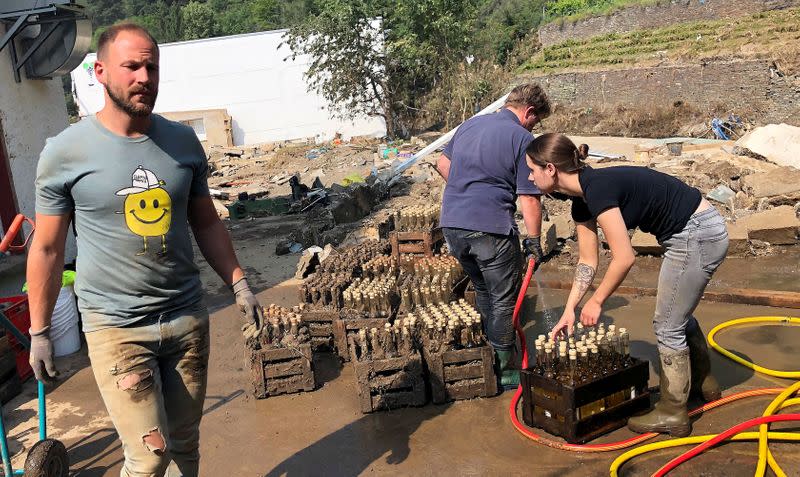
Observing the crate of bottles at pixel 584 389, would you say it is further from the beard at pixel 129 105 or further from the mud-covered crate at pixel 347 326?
the beard at pixel 129 105

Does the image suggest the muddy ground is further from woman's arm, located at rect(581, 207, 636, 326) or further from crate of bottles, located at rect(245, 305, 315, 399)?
woman's arm, located at rect(581, 207, 636, 326)

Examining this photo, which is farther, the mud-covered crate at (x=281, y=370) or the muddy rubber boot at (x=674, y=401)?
the mud-covered crate at (x=281, y=370)

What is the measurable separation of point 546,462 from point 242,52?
3108 cm

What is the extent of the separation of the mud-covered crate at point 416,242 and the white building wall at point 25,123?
5.19 meters

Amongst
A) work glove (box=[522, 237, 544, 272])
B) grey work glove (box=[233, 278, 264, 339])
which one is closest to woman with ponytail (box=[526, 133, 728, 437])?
work glove (box=[522, 237, 544, 272])

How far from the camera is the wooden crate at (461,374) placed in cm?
499

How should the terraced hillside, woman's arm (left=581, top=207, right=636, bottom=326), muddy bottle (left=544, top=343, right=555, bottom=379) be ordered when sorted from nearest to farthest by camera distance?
1. woman's arm (left=581, top=207, right=636, bottom=326)
2. muddy bottle (left=544, top=343, right=555, bottom=379)
3. the terraced hillside

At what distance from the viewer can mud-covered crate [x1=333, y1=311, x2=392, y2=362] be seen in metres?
5.79

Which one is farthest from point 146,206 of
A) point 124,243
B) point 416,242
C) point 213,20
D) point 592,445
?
point 213,20

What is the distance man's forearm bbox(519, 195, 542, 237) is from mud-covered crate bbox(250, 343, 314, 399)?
2023 mm

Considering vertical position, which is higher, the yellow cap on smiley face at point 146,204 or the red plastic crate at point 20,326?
the yellow cap on smiley face at point 146,204

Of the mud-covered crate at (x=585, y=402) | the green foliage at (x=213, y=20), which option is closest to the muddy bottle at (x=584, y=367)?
the mud-covered crate at (x=585, y=402)

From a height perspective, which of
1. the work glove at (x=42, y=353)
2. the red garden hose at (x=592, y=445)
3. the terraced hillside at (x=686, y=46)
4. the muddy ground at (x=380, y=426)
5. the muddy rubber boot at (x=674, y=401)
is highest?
the terraced hillside at (x=686, y=46)

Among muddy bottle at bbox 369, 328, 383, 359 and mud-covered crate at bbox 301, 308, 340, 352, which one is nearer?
muddy bottle at bbox 369, 328, 383, 359
